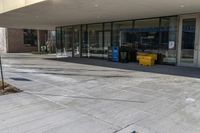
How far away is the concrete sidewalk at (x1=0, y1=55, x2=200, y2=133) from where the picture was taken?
12.0ft

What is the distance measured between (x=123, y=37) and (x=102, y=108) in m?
10.3

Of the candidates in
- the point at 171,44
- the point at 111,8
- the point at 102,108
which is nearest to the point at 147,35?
the point at 171,44

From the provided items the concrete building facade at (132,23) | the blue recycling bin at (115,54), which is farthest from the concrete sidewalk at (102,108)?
the blue recycling bin at (115,54)

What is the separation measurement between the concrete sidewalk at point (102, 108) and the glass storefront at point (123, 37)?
524 cm

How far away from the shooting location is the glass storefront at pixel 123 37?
11.9 m

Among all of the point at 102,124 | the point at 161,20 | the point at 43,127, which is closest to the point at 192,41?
the point at 161,20

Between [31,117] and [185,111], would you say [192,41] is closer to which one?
[185,111]

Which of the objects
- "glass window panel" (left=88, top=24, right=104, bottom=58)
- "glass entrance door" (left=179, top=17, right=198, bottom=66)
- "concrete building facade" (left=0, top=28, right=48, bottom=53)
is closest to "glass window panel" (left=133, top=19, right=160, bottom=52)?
"glass entrance door" (left=179, top=17, right=198, bottom=66)

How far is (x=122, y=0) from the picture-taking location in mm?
7645

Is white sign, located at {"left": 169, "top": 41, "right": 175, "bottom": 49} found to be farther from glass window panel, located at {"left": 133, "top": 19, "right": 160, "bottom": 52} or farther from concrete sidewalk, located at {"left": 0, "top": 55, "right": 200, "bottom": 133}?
concrete sidewalk, located at {"left": 0, "top": 55, "right": 200, "bottom": 133}

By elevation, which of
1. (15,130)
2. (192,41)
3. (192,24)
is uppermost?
(192,24)

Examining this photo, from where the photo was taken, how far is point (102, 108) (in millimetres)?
4625

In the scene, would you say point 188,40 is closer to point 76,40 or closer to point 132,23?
point 132,23

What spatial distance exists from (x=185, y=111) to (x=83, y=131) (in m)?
2.34
